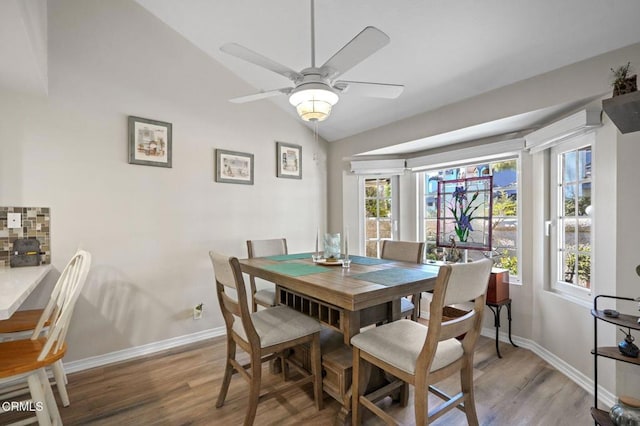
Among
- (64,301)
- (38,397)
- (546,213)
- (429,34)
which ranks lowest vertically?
(38,397)

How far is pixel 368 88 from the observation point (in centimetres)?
183

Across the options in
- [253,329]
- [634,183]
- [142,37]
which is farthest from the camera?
Answer: [142,37]

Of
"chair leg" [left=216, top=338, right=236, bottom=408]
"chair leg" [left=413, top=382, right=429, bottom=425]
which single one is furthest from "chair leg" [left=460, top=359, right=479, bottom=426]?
"chair leg" [left=216, top=338, right=236, bottom=408]

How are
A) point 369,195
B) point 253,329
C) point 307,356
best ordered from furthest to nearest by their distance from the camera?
point 369,195
point 307,356
point 253,329

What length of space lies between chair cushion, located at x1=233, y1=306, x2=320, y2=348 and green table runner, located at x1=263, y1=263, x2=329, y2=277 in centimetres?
30

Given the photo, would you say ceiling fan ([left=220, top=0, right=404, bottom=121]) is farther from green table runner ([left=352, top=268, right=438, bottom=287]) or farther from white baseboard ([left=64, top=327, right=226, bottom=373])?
white baseboard ([left=64, top=327, right=226, bottom=373])

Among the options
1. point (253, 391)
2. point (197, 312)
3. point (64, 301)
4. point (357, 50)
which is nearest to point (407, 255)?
point (253, 391)

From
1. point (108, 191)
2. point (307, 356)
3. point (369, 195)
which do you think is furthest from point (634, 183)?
point (108, 191)

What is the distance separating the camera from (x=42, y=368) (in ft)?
4.83

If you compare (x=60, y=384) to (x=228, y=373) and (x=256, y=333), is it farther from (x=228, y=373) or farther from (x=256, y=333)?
(x=256, y=333)

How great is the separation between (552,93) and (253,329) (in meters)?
2.57

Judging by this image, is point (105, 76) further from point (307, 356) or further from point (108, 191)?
point (307, 356)

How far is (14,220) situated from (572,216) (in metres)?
4.15

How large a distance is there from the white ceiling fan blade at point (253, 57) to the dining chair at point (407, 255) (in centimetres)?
153
